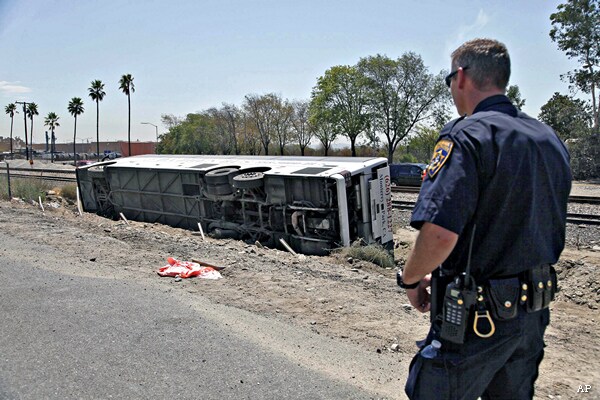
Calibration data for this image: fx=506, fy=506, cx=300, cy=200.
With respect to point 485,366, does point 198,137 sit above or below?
above

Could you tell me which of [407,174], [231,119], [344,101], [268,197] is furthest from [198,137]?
[268,197]

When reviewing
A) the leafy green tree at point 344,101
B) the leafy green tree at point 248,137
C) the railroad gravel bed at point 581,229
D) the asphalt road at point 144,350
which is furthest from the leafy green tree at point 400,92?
the asphalt road at point 144,350

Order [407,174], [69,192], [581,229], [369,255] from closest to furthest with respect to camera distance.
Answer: [369,255]
[581,229]
[69,192]
[407,174]

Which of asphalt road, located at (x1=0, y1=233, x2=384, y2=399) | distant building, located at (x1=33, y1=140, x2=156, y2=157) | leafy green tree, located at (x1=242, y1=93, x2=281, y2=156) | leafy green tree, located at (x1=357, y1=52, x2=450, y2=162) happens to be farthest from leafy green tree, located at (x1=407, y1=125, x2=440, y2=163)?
asphalt road, located at (x1=0, y1=233, x2=384, y2=399)

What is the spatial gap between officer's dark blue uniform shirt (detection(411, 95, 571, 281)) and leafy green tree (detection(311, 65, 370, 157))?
49206 millimetres

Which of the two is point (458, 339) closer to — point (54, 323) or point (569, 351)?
point (569, 351)

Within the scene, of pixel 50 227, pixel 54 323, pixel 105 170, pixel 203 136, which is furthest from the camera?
pixel 203 136

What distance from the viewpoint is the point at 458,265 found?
229 cm

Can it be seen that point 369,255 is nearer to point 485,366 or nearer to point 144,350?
point 144,350

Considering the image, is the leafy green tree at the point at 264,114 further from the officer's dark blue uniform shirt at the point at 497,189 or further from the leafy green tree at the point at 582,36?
the officer's dark blue uniform shirt at the point at 497,189

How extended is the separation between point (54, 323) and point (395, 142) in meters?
48.3

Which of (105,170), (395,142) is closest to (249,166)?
(105,170)

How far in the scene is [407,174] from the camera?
1077 inches

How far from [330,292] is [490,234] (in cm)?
440
